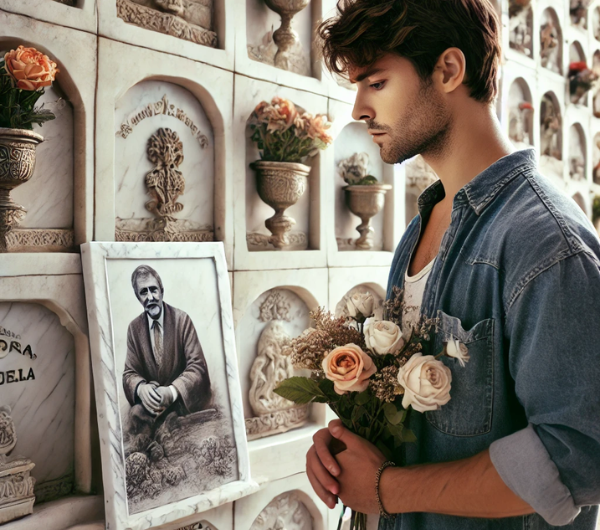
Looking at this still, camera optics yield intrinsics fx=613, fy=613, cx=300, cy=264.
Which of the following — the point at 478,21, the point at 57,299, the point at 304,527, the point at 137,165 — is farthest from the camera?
the point at 304,527

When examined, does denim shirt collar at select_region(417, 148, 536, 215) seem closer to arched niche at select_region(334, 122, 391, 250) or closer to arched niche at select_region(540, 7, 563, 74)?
arched niche at select_region(334, 122, 391, 250)

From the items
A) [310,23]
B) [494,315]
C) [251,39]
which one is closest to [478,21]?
[494,315]

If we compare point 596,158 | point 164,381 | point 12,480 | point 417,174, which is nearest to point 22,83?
point 164,381

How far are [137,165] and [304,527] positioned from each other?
160 centimetres

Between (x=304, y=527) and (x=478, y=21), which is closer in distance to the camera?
(x=478, y=21)

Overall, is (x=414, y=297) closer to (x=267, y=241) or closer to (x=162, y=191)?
(x=162, y=191)

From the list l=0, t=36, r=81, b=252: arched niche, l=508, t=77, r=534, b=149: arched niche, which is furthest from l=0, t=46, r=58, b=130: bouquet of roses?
l=508, t=77, r=534, b=149: arched niche

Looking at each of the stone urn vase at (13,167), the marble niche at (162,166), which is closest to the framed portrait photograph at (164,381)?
the marble niche at (162,166)

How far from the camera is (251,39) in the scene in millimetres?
2404

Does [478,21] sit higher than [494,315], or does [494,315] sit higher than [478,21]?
[478,21]

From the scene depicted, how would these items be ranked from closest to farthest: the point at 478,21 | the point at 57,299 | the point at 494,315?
the point at 494,315 < the point at 478,21 < the point at 57,299

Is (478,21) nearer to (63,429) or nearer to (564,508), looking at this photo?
(564,508)

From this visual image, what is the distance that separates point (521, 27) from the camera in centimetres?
375

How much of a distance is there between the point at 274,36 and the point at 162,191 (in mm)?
853
